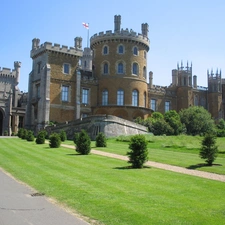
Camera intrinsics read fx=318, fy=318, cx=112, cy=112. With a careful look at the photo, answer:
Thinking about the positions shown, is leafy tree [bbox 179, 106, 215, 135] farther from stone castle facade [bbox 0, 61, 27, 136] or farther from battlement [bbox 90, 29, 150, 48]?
stone castle facade [bbox 0, 61, 27, 136]

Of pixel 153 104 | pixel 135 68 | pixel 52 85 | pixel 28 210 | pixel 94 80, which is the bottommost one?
pixel 28 210

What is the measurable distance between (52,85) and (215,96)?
1362 inches

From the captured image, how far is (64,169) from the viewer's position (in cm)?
1295

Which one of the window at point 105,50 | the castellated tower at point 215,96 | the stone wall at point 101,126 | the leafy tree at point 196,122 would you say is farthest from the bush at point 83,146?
the castellated tower at point 215,96

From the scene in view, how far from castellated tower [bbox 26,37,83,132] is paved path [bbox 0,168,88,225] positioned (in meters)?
32.6

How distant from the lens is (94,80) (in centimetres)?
4731

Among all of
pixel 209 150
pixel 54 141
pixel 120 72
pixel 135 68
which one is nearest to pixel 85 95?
pixel 120 72

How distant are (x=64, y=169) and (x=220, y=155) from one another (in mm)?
10718

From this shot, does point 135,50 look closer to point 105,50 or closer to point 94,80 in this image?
point 105,50

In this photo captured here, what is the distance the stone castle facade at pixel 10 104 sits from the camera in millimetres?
51031

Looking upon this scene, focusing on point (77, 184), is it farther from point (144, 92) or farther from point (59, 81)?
point (144, 92)

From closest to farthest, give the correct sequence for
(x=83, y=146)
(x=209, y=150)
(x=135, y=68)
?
1. (x=209, y=150)
2. (x=83, y=146)
3. (x=135, y=68)

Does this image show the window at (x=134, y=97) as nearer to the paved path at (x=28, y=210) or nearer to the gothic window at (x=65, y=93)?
the gothic window at (x=65, y=93)

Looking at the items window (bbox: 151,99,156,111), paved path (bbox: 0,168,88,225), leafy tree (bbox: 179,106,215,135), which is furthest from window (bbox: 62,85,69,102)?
paved path (bbox: 0,168,88,225)
